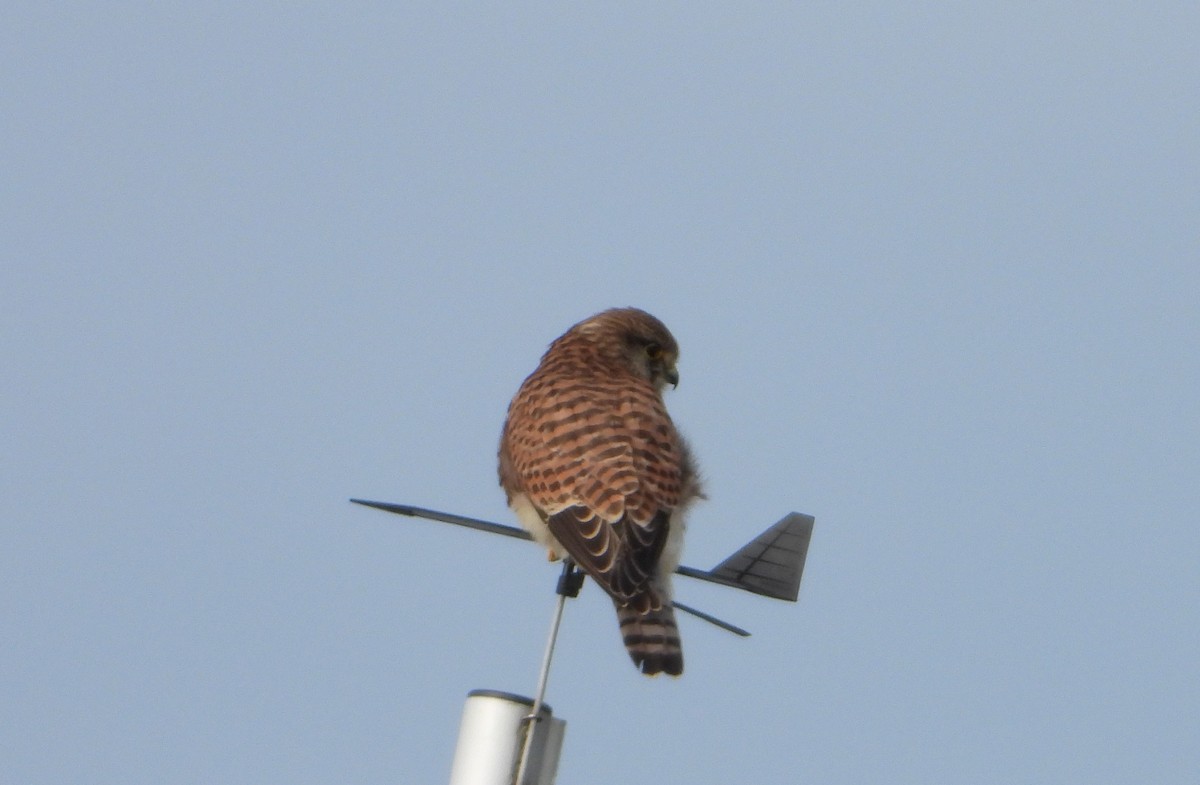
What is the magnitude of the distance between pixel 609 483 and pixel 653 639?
2.96ft

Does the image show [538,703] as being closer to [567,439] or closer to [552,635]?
[552,635]

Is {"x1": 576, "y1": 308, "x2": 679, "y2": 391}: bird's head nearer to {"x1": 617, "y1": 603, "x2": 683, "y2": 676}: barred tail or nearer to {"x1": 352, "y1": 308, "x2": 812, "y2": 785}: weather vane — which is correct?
{"x1": 352, "y1": 308, "x2": 812, "y2": 785}: weather vane

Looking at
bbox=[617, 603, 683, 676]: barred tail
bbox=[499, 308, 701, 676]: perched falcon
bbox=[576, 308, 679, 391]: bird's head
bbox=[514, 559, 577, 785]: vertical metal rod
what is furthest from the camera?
bbox=[576, 308, 679, 391]: bird's head

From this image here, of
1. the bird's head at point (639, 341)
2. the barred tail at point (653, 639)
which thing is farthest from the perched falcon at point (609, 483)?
the bird's head at point (639, 341)

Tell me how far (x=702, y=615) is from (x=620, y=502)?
1.11 m

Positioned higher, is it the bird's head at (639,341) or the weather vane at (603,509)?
the bird's head at (639,341)

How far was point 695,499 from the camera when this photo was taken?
6.55 m

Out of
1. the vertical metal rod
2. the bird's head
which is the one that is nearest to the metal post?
the vertical metal rod

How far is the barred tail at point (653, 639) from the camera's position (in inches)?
209

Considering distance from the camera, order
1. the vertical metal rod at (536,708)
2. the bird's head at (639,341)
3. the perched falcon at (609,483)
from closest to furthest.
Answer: the vertical metal rod at (536,708), the perched falcon at (609,483), the bird's head at (639,341)

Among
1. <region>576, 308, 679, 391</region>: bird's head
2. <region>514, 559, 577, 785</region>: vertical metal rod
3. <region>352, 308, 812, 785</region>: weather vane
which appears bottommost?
<region>514, 559, 577, 785</region>: vertical metal rod

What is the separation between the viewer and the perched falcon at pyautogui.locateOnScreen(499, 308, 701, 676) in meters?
5.65

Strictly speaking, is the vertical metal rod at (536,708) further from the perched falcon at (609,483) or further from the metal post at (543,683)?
the perched falcon at (609,483)

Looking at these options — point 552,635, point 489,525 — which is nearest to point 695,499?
point 489,525
